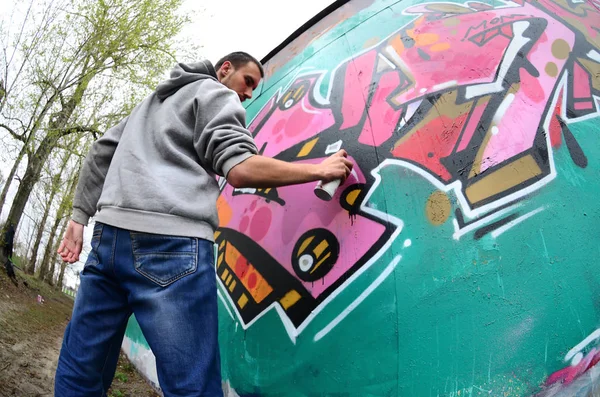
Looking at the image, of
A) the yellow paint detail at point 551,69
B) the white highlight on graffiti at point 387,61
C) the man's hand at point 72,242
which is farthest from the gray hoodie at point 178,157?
the yellow paint detail at point 551,69

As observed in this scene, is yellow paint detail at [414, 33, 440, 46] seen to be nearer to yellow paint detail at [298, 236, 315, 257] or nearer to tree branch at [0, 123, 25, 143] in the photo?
yellow paint detail at [298, 236, 315, 257]

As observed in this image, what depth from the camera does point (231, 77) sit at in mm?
2322

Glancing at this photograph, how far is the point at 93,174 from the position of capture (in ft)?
7.32

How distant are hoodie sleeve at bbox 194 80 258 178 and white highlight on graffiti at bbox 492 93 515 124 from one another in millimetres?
1246

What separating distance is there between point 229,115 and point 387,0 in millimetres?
2049

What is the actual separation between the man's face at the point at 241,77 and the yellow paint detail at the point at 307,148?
0.54 m

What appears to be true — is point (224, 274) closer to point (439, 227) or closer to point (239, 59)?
point (239, 59)

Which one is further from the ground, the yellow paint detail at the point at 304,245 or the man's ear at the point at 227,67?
the man's ear at the point at 227,67

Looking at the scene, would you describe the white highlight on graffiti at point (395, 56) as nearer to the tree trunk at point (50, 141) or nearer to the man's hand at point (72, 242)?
the man's hand at point (72, 242)

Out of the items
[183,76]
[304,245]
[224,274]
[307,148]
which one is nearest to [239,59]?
[183,76]

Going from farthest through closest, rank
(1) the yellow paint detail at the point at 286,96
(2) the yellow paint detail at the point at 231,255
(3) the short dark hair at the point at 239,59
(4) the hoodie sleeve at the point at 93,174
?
(1) the yellow paint detail at the point at 286,96 → (2) the yellow paint detail at the point at 231,255 → (3) the short dark hair at the point at 239,59 → (4) the hoodie sleeve at the point at 93,174

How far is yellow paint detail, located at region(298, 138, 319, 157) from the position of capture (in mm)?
2667

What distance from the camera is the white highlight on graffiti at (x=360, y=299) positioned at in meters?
2.06

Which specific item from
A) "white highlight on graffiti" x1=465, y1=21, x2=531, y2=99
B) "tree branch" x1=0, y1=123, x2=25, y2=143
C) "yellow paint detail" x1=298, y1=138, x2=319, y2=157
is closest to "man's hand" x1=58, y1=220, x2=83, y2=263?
"yellow paint detail" x1=298, y1=138, x2=319, y2=157
